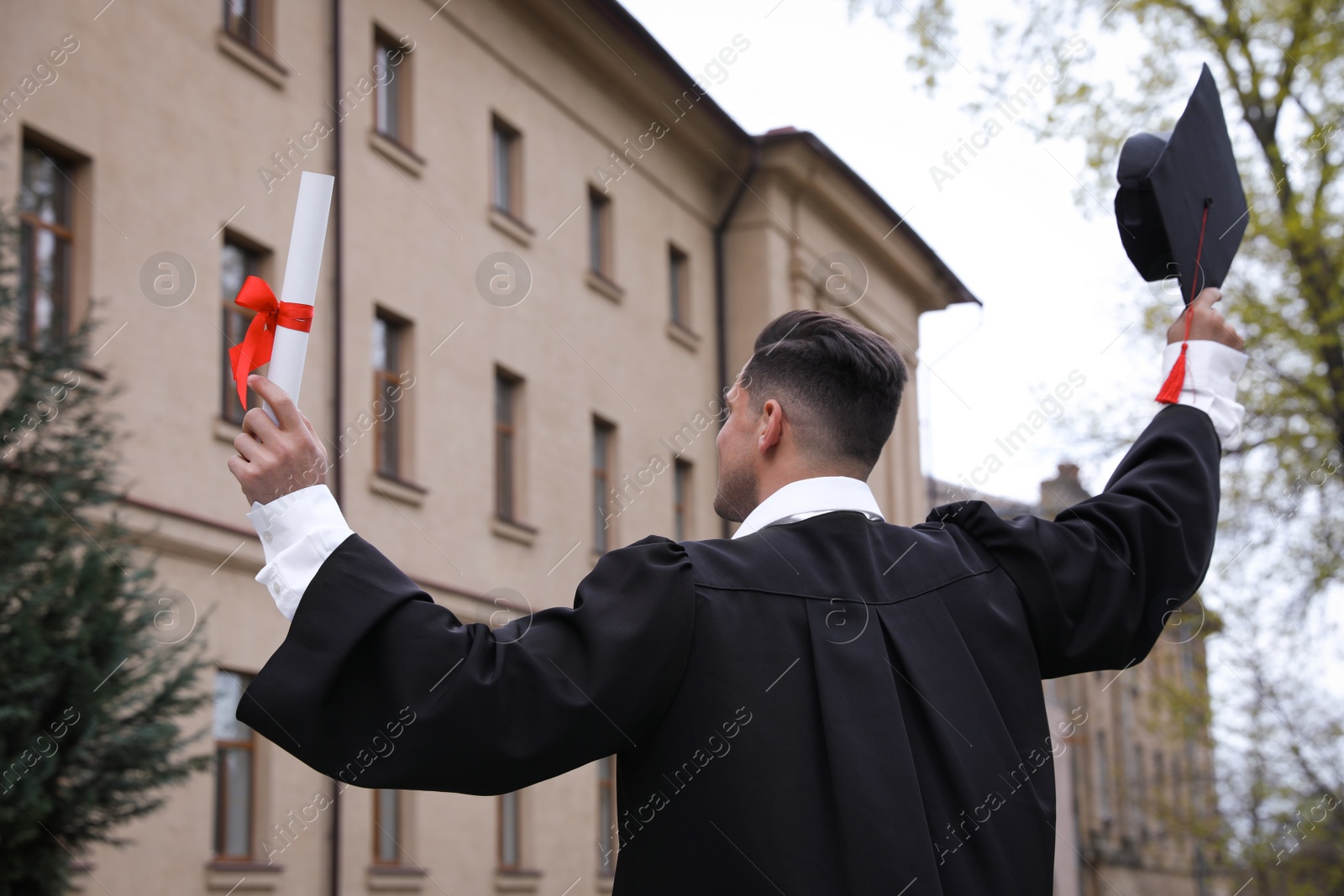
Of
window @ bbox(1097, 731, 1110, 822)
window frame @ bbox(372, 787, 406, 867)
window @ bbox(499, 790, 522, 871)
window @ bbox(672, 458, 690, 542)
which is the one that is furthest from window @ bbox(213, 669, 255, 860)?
window @ bbox(1097, 731, 1110, 822)

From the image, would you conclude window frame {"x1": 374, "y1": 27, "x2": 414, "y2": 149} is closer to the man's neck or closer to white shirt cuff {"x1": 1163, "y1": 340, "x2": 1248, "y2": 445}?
white shirt cuff {"x1": 1163, "y1": 340, "x2": 1248, "y2": 445}

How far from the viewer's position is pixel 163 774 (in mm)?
9250

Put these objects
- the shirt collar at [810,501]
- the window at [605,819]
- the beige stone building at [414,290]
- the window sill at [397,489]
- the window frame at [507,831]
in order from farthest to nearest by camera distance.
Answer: the window at [605,819]
the window frame at [507,831]
the window sill at [397,489]
the beige stone building at [414,290]
the shirt collar at [810,501]

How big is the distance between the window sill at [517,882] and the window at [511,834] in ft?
0.44

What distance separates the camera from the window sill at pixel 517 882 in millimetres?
17000

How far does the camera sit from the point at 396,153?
55.3 ft

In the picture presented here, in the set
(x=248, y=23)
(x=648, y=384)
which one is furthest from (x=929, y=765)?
(x=648, y=384)

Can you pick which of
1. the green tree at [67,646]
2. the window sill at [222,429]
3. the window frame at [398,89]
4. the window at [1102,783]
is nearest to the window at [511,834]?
the window sill at [222,429]

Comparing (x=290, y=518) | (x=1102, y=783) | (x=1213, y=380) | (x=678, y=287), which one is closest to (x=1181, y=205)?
(x=1213, y=380)

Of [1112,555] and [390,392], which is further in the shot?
[390,392]

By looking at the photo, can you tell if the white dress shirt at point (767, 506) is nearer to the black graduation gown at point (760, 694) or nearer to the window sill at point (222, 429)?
the black graduation gown at point (760, 694)

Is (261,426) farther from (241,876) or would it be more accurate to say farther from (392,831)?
(392,831)

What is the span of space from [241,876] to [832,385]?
11737 millimetres

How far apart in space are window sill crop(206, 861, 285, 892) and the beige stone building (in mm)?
48
